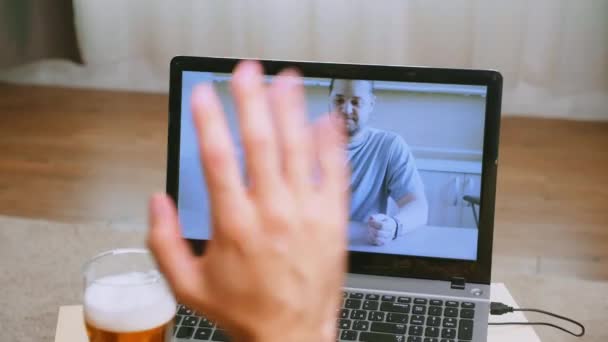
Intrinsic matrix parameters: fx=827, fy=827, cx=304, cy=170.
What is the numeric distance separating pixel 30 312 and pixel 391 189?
96cm

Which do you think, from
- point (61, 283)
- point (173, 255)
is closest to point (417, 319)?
point (173, 255)

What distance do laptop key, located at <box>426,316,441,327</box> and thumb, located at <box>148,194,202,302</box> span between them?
0.59m

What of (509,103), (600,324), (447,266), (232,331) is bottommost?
(600,324)

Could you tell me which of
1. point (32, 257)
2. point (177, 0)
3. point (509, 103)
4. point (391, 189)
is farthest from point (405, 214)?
point (177, 0)

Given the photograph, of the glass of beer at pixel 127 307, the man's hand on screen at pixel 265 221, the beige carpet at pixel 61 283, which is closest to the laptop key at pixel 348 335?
the glass of beer at pixel 127 307

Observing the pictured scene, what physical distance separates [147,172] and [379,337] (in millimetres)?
1609

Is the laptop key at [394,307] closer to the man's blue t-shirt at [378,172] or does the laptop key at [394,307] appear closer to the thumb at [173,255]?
the man's blue t-shirt at [378,172]

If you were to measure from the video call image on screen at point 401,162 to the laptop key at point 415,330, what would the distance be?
117mm

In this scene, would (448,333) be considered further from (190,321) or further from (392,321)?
(190,321)

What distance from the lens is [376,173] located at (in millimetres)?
976

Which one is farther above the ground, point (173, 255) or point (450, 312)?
point (173, 255)

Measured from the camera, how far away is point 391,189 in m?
0.98

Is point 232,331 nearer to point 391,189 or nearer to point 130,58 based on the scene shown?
point 391,189

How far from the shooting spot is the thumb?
327mm
